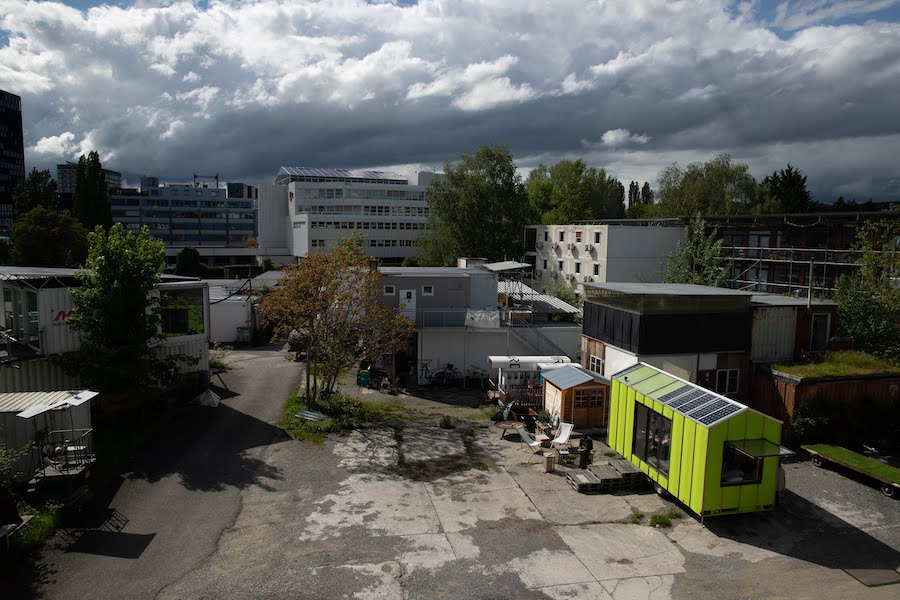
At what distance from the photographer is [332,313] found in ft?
68.8

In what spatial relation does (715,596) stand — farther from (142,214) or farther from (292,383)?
(142,214)

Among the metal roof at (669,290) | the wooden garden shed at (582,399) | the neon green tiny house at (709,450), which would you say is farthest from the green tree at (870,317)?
the neon green tiny house at (709,450)

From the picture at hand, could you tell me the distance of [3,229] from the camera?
121938 mm

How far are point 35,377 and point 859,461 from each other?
23.0 metres

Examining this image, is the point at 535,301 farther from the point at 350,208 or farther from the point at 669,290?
the point at 350,208

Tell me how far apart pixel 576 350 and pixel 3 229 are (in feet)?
454

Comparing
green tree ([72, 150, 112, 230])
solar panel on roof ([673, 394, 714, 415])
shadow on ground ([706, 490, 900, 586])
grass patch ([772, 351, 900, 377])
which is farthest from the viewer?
green tree ([72, 150, 112, 230])

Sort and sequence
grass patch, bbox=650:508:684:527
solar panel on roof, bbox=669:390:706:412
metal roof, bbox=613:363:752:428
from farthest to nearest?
solar panel on roof, bbox=669:390:706:412 < grass patch, bbox=650:508:684:527 < metal roof, bbox=613:363:752:428

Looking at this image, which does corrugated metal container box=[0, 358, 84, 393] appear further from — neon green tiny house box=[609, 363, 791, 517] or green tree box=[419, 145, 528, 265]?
green tree box=[419, 145, 528, 265]

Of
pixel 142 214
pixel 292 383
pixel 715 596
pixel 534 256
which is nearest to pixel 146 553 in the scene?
pixel 715 596

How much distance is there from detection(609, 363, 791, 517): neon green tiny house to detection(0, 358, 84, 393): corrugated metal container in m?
16.4

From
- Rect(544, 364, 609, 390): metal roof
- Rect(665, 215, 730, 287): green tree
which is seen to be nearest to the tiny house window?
Rect(544, 364, 609, 390): metal roof

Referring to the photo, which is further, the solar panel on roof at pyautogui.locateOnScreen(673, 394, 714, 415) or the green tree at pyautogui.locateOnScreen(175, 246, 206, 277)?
the green tree at pyautogui.locateOnScreen(175, 246, 206, 277)

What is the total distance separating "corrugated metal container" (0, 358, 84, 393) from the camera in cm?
1593
